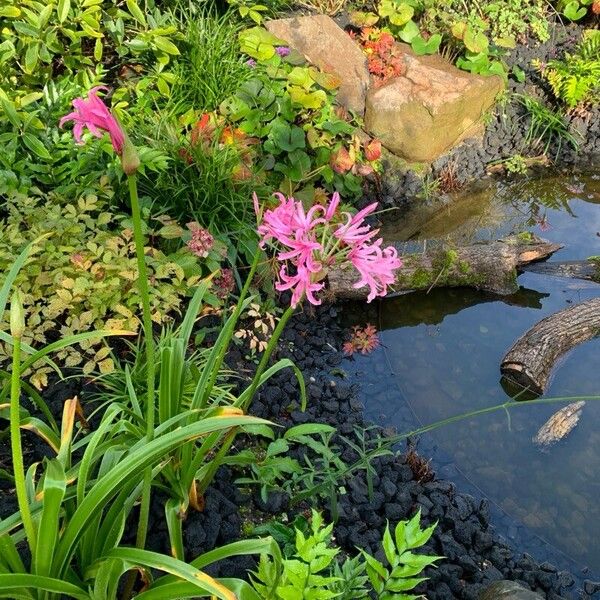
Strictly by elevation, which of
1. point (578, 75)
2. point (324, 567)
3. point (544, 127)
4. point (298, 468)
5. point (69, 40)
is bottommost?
point (298, 468)

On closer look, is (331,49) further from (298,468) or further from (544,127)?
(298,468)

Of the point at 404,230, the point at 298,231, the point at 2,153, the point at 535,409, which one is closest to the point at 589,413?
the point at 535,409

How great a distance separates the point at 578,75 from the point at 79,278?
16.4 ft

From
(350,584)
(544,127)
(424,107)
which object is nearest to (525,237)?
(424,107)

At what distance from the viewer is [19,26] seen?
11.6 feet

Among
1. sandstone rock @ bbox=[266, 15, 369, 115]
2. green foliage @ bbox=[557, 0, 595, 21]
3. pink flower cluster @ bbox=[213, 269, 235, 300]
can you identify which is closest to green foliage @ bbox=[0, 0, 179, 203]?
pink flower cluster @ bbox=[213, 269, 235, 300]

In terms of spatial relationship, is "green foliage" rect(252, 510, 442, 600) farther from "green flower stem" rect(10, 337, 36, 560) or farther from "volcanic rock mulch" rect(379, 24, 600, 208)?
"volcanic rock mulch" rect(379, 24, 600, 208)

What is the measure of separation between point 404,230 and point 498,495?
7.61 feet

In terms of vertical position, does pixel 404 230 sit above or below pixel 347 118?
below

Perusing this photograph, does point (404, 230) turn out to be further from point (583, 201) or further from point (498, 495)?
point (498, 495)

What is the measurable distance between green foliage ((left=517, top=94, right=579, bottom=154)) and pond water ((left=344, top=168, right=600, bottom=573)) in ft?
Result: 3.27

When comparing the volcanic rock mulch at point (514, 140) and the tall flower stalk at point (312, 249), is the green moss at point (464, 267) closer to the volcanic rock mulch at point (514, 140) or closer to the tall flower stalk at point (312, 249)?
the volcanic rock mulch at point (514, 140)

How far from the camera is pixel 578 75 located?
5.70 metres

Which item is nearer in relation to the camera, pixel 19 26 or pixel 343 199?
pixel 19 26
